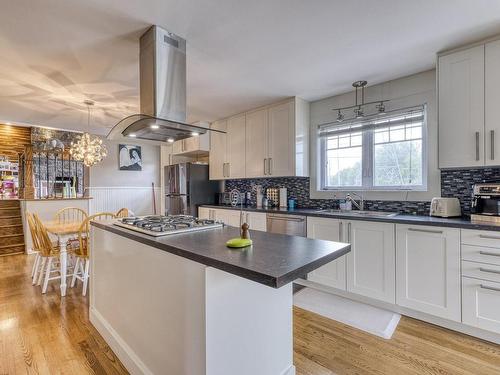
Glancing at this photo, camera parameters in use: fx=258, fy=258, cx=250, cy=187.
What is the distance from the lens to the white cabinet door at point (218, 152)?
457 cm

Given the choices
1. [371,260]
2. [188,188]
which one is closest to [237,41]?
[371,260]

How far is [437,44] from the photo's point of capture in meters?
2.25

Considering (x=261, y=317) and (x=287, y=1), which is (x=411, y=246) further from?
(x=287, y=1)

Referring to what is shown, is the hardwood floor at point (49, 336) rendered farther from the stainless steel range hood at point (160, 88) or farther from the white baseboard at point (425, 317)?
the white baseboard at point (425, 317)

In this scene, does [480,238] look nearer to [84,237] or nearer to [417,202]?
[417,202]

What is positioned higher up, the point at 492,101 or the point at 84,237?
the point at 492,101

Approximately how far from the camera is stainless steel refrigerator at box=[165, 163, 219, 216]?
15.0ft

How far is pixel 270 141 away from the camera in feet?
12.5

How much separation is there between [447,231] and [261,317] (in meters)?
1.78

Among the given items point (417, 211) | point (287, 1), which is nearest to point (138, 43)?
point (287, 1)

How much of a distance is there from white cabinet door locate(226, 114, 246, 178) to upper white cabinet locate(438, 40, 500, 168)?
263cm

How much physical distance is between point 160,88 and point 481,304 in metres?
3.03

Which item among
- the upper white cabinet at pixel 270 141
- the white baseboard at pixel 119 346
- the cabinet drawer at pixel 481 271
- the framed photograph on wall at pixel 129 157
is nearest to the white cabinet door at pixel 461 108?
the cabinet drawer at pixel 481 271

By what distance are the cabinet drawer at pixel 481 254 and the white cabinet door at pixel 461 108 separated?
72cm
